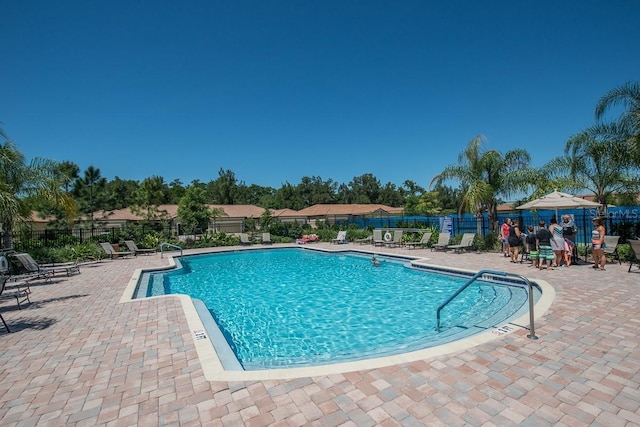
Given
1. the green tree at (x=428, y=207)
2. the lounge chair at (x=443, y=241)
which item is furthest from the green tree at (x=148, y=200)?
the green tree at (x=428, y=207)

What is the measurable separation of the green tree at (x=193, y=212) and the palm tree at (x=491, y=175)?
1877cm

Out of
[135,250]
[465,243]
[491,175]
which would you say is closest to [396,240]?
[465,243]

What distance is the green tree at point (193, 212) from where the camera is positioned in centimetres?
2431

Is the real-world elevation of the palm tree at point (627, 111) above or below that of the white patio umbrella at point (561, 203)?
above

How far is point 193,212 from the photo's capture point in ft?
80.5

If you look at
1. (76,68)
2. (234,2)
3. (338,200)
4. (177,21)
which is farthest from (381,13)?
(338,200)

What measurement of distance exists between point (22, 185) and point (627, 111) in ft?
69.2

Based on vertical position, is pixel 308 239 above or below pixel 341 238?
below

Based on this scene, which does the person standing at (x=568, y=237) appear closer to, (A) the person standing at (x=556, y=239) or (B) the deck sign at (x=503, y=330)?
(A) the person standing at (x=556, y=239)

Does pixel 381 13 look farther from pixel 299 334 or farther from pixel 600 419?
pixel 600 419

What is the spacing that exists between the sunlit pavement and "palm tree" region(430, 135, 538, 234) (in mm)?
10060

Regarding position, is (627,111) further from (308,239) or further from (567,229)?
(308,239)

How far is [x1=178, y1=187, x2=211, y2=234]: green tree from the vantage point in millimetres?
24312

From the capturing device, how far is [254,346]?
5.77m
